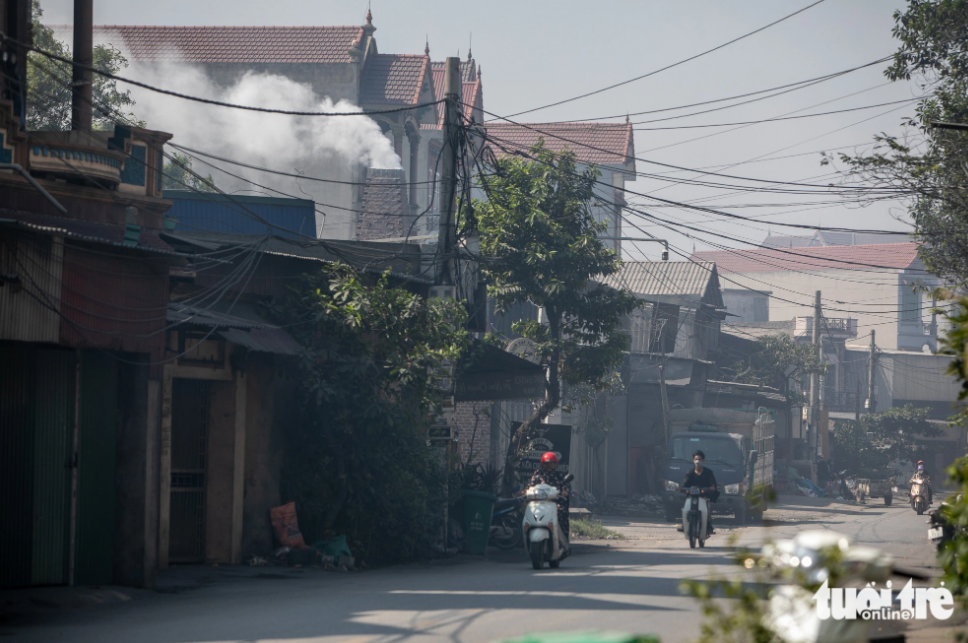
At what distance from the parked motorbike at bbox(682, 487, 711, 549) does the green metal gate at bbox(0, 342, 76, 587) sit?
414 inches

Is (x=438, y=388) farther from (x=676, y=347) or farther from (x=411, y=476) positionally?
(x=676, y=347)

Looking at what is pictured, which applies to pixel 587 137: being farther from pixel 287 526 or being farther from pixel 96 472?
pixel 96 472

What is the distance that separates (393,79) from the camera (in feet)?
115

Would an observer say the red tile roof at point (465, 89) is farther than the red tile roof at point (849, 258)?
No

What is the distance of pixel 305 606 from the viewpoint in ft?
31.2

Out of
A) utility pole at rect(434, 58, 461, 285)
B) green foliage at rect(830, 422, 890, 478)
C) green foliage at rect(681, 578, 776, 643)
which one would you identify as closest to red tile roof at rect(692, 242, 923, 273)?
green foliage at rect(830, 422, 890, 478)

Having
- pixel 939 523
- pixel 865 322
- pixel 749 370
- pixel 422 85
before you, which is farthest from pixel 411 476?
pixel 865 322

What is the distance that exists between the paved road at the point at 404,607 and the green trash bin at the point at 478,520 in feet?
6.29

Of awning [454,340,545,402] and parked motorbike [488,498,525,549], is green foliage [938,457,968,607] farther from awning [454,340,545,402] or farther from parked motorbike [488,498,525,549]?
awning [454,340,545,402]

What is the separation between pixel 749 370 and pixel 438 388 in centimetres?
3233

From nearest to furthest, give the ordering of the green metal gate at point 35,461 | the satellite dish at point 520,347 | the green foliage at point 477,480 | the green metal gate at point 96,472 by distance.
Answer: the green metal gate at point 35,461, the green metal gate at point 96,472, the green foliage at point 477,480, the satellite dish at point 520,347

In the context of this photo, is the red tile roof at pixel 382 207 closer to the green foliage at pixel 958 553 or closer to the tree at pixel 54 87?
the tree at pixel 54 87

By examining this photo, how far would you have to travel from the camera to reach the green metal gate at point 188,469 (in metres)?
13.8

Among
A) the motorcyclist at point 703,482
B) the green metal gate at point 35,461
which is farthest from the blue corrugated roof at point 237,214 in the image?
the green metal gate at point 35,461
